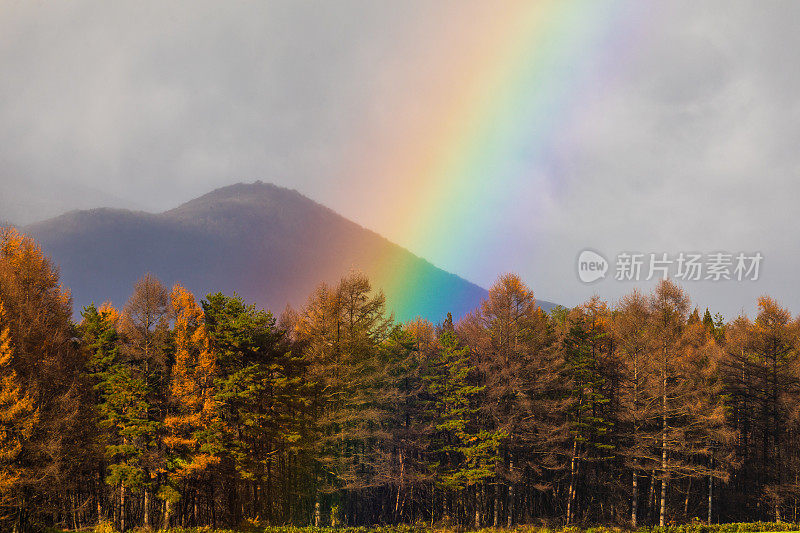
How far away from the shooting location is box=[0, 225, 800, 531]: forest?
34656 millimetres

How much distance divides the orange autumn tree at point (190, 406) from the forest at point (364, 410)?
0.13m

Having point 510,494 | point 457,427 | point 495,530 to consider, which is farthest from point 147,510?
point 510,494

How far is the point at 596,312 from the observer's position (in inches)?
1884

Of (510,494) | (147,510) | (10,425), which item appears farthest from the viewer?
(510,494)

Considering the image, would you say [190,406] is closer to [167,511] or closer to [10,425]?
[167,511]

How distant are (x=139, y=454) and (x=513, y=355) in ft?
84.7

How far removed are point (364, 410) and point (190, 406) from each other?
11.7m

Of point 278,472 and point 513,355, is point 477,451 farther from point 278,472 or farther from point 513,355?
point 278,472

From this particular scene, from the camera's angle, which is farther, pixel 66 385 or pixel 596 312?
pixel 596 312

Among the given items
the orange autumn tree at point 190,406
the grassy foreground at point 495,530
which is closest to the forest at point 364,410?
the orange autumn tree at point 190,406

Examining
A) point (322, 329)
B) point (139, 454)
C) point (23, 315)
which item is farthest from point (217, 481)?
point (23, 315)

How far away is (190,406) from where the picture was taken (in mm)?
35344

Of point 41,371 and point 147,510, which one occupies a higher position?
point 41,371

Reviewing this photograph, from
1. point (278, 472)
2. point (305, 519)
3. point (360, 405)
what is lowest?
point (305, 519)
